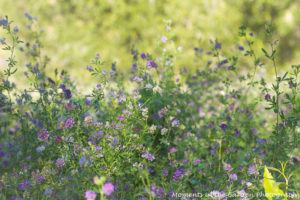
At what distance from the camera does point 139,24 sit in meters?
6.66

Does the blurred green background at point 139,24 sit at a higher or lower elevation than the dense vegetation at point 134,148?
higher

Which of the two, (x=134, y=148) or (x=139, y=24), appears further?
(x=139, y=24)

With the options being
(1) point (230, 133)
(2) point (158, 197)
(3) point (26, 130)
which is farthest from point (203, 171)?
(3) point (26, 130)

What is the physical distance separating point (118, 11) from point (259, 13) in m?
2.90

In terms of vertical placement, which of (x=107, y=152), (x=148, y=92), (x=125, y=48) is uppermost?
(x=125, y=48)

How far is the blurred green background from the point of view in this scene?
621cm

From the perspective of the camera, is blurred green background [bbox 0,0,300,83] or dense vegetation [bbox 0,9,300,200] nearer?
dense vegetation [bbox 0,9,300,200]

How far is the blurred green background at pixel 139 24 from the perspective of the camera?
20.4 ft

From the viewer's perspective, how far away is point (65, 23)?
7340 millimetres

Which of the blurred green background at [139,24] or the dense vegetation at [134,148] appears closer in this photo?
the dense vegetation at [134,148]

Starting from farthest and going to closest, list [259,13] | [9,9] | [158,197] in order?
[9,9], [259,13], [158,197]

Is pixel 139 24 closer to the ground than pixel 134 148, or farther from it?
farther from it

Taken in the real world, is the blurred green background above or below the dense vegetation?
above

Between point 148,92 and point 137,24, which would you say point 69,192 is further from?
point 137,24
